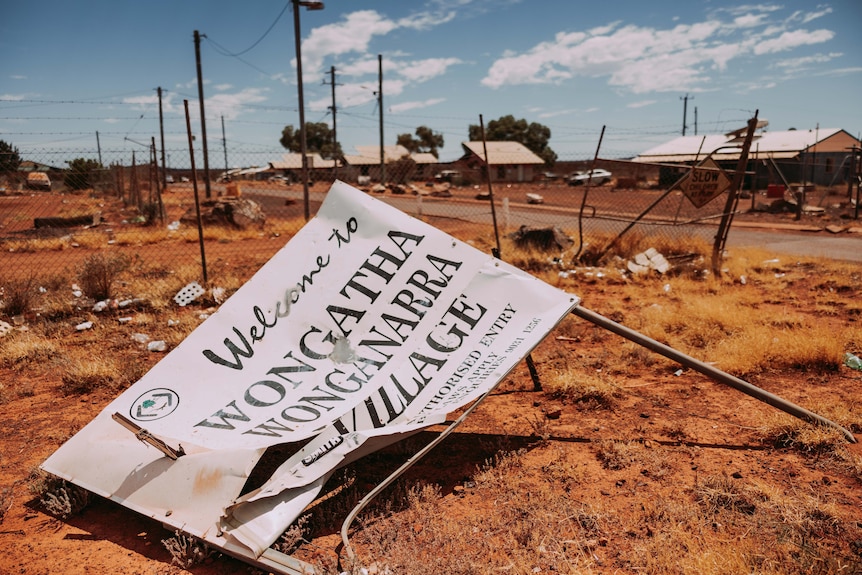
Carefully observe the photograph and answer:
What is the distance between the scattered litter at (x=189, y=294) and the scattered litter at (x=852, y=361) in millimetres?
7703

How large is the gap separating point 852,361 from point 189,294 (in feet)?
25.8

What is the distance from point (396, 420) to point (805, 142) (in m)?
41.4

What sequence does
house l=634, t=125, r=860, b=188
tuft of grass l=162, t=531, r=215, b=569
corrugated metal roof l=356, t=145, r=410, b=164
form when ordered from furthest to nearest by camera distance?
corrugated metal roof l=356, t=145, r=410, b=164
house l=634, t=125, r=860, b=188
tuft of grass l=162, t=531, r=215, b=569

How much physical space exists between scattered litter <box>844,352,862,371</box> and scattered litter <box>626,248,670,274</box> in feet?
14.2

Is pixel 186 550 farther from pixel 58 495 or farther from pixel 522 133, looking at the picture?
pixel 522 133

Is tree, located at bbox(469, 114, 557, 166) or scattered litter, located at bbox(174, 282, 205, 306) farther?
tree, located at bbox(469, 114, 557, 166)

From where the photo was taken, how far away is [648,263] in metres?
9.88

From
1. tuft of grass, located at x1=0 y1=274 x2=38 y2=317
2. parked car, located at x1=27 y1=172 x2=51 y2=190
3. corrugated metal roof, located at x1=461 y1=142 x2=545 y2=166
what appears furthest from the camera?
corrugated metal roof, located at x1=461 y1=142 x2=545 y2=166

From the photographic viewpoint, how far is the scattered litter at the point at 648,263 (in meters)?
9.67

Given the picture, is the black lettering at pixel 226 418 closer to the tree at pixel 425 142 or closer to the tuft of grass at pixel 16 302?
the tuft of grass at pixel 16 302

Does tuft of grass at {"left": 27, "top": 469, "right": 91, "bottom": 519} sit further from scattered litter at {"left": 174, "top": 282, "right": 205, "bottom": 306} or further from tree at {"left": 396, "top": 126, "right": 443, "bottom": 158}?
tree at {"left": 396, "top": 126, "right": 443, "bottom": 158}

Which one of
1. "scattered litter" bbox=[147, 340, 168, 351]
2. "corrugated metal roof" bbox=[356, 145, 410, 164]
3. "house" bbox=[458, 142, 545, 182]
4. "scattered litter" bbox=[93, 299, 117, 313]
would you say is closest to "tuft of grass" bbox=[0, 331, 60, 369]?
"scattered litter" bbox=[147, 340, 168, 351]

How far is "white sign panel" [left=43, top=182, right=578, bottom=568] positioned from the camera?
2.94m

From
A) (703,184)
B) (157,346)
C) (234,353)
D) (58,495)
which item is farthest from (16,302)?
(703,184)
